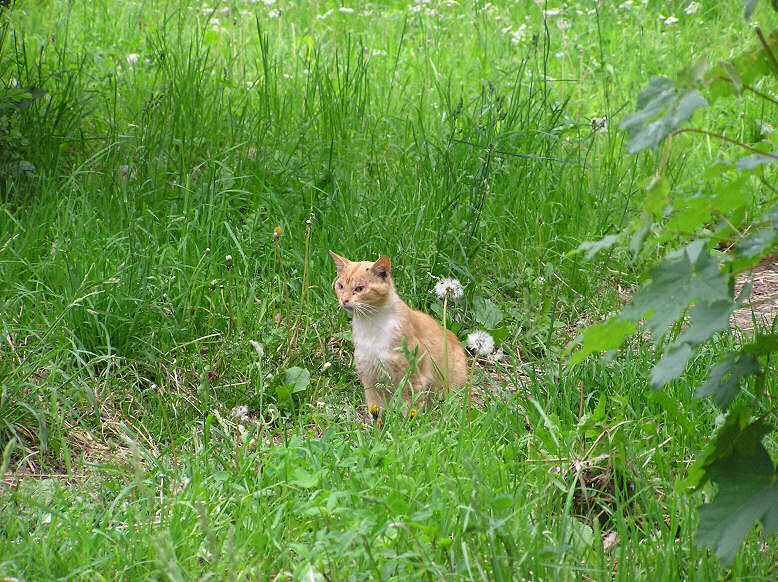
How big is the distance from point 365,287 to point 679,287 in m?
2.15

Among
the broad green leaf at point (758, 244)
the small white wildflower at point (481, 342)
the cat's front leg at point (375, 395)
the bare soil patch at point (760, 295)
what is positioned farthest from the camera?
the bare soil patch at point (760, 295)

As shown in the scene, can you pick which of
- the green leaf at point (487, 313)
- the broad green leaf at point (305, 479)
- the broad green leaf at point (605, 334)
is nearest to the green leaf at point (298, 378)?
the green leaf at point (487, 313)

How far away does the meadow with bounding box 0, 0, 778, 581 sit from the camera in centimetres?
235

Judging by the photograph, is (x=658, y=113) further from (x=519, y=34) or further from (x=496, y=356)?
(x=519, y=34)

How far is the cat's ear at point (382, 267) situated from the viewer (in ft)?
12.3

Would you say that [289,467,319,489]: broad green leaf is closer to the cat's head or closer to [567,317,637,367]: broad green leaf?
[567,317,637,367]: broad green leaf

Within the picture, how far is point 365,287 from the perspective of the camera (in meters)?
3.75

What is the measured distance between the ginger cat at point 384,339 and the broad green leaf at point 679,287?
1950 mm

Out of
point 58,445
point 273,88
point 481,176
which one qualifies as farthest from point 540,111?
point 58,445

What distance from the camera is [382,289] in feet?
12.4

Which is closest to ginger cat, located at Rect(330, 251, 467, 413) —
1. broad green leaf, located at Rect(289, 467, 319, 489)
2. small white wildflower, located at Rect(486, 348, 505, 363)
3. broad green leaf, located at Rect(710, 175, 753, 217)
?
small white wildflower, located at Rect(486, 348, 505, 363)

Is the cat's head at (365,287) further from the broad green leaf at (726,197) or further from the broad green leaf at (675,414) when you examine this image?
the broad green leaf at (726,197)

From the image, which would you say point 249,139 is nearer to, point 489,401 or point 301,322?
point 301,322

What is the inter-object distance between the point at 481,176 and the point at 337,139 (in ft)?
3.63
